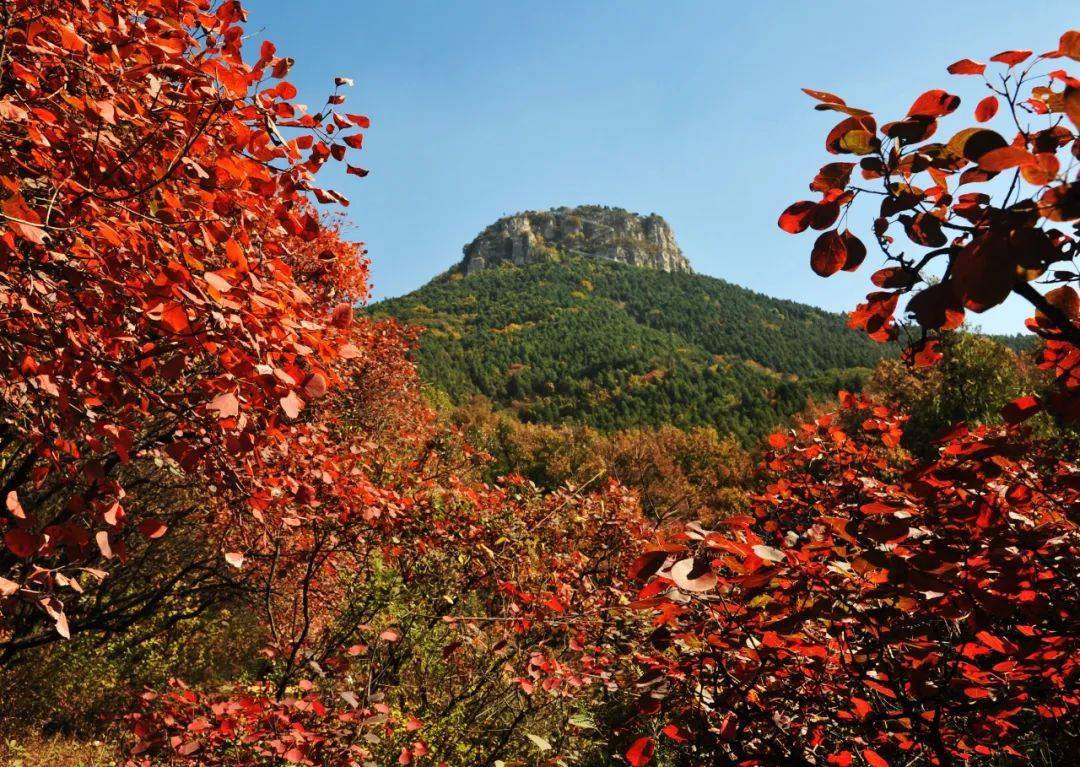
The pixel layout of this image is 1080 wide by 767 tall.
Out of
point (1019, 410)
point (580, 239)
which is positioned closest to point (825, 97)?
point (1019, 410)

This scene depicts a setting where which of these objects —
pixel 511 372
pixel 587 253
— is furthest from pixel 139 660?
pixel 587 253

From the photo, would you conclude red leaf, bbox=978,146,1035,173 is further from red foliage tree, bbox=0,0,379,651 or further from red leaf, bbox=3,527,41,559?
red leaf, bbox=3,527,41,559

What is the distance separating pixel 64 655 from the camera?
768 cm

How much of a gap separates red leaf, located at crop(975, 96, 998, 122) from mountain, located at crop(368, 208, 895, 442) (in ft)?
151

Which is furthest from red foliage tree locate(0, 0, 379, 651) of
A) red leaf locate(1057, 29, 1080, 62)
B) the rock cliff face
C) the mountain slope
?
the rock cliff face

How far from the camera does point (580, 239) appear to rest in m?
143

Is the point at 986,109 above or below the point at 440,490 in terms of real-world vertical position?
above

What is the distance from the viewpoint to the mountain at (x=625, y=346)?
204ft

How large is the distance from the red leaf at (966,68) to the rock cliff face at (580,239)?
420ft

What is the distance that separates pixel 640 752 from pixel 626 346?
83.6 meters

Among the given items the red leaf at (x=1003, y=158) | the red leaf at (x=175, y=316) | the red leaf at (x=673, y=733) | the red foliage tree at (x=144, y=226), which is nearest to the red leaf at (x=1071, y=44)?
the red leaf at (x=1003, y=158)

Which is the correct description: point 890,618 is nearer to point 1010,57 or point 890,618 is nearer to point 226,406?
point 1010,57

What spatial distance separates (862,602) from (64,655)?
1001cm

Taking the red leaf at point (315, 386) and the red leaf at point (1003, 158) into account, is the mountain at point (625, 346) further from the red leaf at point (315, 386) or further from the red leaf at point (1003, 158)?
the red leaf at point (1003, 158)
